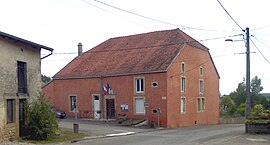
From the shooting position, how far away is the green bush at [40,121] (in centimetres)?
2156

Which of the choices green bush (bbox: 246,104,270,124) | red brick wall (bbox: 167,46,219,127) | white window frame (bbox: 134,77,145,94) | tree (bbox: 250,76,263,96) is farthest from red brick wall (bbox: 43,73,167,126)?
tree (bbox: 250,76,263,96)

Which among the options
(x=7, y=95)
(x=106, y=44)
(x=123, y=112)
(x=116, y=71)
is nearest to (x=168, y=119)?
(x=123, y=112)

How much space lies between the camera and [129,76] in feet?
126

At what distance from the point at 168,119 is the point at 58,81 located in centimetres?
1611

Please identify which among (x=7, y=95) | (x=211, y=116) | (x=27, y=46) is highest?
(x=27, y=46)

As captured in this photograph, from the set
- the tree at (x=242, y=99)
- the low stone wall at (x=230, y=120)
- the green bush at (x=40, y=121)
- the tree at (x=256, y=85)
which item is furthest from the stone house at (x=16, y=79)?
the tree at (x=256, y=85)

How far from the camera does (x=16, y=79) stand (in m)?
21.4

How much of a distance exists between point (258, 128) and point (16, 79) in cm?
1522

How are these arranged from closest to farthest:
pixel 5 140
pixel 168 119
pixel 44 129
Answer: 1. pixel 5 140
2. pixel 44 129
3. pixel 168 119

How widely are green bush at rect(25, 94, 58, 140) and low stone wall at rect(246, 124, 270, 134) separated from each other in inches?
489

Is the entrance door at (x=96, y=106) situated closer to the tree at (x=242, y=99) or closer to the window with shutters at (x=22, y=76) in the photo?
the window with shutters at (x=22, y=76)

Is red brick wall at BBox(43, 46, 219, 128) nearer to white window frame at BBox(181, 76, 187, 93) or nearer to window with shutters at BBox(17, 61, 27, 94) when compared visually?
white window frame at BBox(181, 76, 187, 93)

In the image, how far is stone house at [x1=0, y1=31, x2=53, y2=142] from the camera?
65.3 ft

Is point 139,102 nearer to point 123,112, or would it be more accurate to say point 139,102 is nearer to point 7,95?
point 123,112
